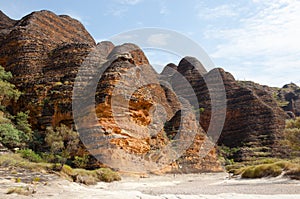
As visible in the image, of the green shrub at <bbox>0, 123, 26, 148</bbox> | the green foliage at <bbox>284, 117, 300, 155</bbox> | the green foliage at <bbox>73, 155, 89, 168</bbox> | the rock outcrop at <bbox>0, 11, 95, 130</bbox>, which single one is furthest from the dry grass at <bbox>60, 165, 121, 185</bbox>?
the green foliage at <bbox>284, 117, 300, 155</bbox>

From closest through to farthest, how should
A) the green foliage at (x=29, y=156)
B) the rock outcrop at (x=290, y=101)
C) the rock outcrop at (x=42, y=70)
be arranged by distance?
the green foliage at (x=29, y=156)
the rock outcrop at (x=42, y=70)
the rock outcrop at (x=290, y=101)

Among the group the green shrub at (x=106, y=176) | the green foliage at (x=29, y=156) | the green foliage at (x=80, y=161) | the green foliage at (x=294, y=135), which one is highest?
the green foliage at (x=294, y=135)

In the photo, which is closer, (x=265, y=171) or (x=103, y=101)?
(x=265, y=171)

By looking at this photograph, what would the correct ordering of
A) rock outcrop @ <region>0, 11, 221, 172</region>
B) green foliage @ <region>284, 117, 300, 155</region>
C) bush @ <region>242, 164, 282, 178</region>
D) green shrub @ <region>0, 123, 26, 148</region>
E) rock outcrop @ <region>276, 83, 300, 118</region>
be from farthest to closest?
1. rock outcrop @ <region>276, 83, 300, 118</region>
2. rock outcrop @ <region>0, 11, 221, 172</region>
3. green shrub @ <region>0, 123, 26, 148</region>
4. green foliage @ <region>284, 117, 300, 155</region>
5. bush @ <region>242, 164, 282, 178</region>

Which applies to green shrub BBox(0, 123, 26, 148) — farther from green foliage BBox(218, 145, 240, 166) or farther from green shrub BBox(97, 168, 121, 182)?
green foliage BBox(218, 145, 240, 166)

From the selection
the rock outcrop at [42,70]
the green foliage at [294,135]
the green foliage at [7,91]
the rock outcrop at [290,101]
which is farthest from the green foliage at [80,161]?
the rock outcrop at [290,101]

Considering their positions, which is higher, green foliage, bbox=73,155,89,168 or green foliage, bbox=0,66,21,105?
green foliage, bbox=0,66,21,105

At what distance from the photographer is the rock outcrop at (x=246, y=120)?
57.6 metres

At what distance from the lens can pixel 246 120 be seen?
219 feet

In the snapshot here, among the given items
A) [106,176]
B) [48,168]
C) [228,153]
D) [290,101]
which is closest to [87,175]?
[106,176]

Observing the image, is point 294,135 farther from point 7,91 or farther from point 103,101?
point 7,91

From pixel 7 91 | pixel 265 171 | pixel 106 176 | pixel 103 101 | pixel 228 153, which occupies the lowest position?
pixel 228 153

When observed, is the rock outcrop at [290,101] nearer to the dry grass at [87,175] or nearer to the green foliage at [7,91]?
the dry grass at [87,175]

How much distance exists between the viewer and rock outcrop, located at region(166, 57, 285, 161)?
189 ft
